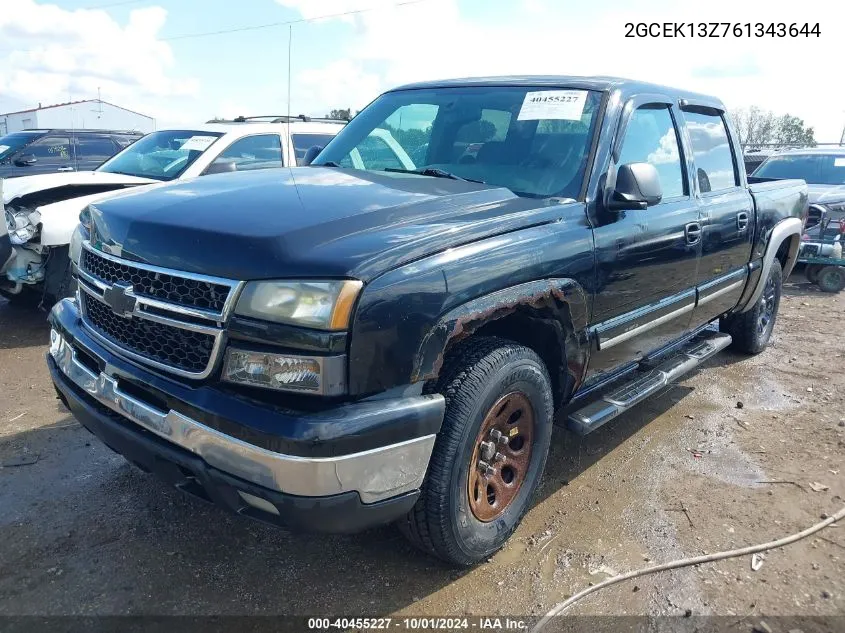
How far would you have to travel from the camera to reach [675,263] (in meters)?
3.55

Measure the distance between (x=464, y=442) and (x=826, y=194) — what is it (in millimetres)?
8823

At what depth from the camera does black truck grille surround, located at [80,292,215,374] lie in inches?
85.4

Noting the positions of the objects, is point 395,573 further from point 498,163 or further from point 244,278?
point 498,163

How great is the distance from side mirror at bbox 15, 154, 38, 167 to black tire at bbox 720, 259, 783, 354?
9.46 m

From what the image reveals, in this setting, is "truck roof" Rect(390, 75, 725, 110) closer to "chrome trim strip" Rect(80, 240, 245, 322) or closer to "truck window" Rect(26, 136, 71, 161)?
"chrome trim strip" Rect(80, 240, 245, 322)

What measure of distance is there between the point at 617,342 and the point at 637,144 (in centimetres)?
106

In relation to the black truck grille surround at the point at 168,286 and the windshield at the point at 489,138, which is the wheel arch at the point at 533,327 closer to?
the windshield at the point at 489,138

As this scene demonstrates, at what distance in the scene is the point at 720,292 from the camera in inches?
170

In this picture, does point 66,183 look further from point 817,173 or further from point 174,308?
point 817,173

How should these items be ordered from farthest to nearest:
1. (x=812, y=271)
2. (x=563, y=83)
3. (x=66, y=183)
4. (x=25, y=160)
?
1. (x=25, y=160)
2. (x=812, y=271)
3. (x=66, y=183)
4. (x=563, y=83)

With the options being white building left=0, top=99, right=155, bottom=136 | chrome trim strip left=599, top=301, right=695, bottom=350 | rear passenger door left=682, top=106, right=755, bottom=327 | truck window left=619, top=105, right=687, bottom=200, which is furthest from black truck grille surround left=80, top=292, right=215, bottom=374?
white building left=0, top=99, right=155, bottom=136

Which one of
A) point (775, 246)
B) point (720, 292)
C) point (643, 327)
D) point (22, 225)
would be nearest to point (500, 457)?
point (643, 327)

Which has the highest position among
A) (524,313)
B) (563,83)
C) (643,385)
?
(563,83)

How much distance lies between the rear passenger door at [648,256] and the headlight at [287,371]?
1.43 meters
